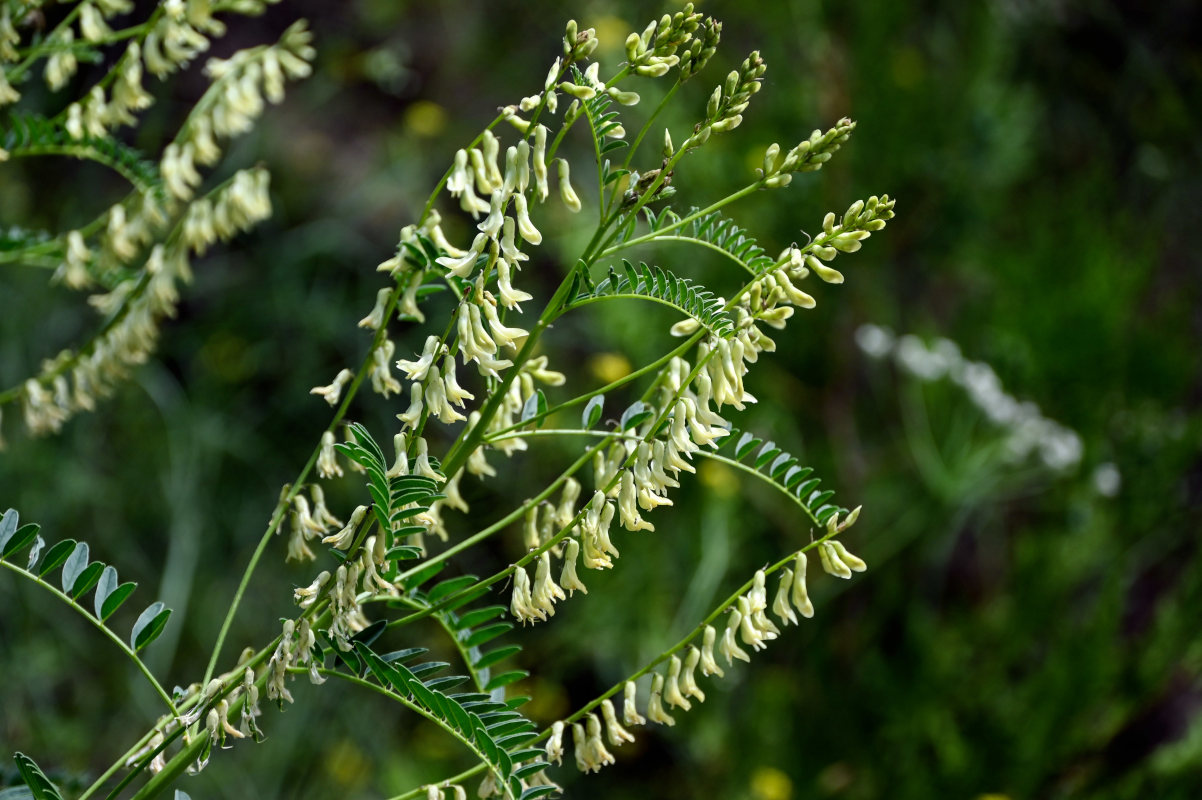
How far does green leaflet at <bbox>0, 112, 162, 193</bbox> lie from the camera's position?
2.31ft

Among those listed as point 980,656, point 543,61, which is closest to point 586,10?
point 543,61

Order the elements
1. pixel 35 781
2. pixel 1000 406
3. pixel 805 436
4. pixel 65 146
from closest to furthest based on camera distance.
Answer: pixel 35 781, pixel 65 146, pixel 1000 406, pixel 805 436

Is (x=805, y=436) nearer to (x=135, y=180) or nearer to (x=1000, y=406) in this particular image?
(x=1000, y=406)

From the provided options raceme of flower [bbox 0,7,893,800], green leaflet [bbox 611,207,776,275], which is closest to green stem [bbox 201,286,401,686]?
raceme of flower [bbox 0,7,893,800]

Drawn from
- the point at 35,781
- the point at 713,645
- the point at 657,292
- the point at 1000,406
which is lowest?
the point at 35,781

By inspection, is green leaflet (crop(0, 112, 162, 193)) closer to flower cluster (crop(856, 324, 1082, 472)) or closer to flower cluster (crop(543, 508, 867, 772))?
flower cluster (crop(543, 508, 867, 772))

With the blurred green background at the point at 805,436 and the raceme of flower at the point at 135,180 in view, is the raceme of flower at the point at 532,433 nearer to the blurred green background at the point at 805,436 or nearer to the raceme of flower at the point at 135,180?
the raceme of flower at the point at 135,180

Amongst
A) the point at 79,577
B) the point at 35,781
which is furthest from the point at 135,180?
the point at 35,781

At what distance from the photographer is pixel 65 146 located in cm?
72

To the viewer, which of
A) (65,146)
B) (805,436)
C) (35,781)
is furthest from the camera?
(805,436)

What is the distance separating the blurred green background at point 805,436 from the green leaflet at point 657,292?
3.57ft

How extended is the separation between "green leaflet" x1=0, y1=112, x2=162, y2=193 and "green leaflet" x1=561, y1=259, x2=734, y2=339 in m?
0.43

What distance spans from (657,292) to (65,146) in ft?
1.58

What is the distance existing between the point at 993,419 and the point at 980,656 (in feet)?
1.32
